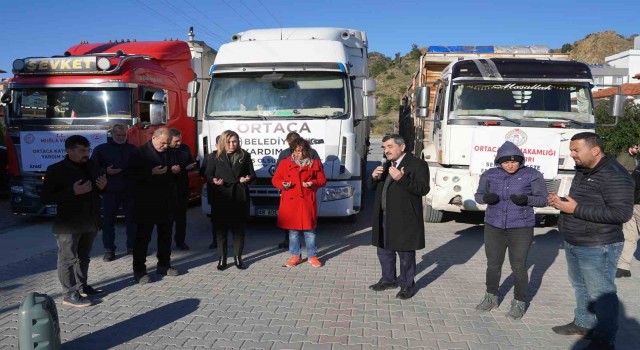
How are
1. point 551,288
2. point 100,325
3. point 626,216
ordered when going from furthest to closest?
point 551,288, point 100,325, point 626,216

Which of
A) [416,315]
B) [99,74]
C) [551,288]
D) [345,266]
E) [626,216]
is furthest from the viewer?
[99,74]

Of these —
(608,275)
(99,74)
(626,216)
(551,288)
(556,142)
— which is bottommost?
(551,288)

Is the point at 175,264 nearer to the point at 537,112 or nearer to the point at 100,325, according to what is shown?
the point at 100,325

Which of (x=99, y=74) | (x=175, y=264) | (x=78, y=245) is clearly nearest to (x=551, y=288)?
(x=175, y=264)

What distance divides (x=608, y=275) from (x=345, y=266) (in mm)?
3351

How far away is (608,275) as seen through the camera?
394 cm

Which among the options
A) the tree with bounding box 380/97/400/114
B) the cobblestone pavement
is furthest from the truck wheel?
the tree with bounding box 380/97/400/114

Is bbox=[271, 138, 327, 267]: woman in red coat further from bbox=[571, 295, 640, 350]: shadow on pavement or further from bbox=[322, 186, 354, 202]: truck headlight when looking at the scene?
bbox=[571, 295, 640, 350]: shadow on pavement

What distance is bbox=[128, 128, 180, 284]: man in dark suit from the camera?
5.67 metres

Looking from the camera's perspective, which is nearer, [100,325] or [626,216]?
[626,216]

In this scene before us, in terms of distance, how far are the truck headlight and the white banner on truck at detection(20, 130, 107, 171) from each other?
450cm

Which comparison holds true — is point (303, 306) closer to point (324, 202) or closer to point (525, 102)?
point (324, 202)

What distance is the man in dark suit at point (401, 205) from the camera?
5.05m

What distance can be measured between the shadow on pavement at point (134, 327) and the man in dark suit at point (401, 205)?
2126 millimetres
